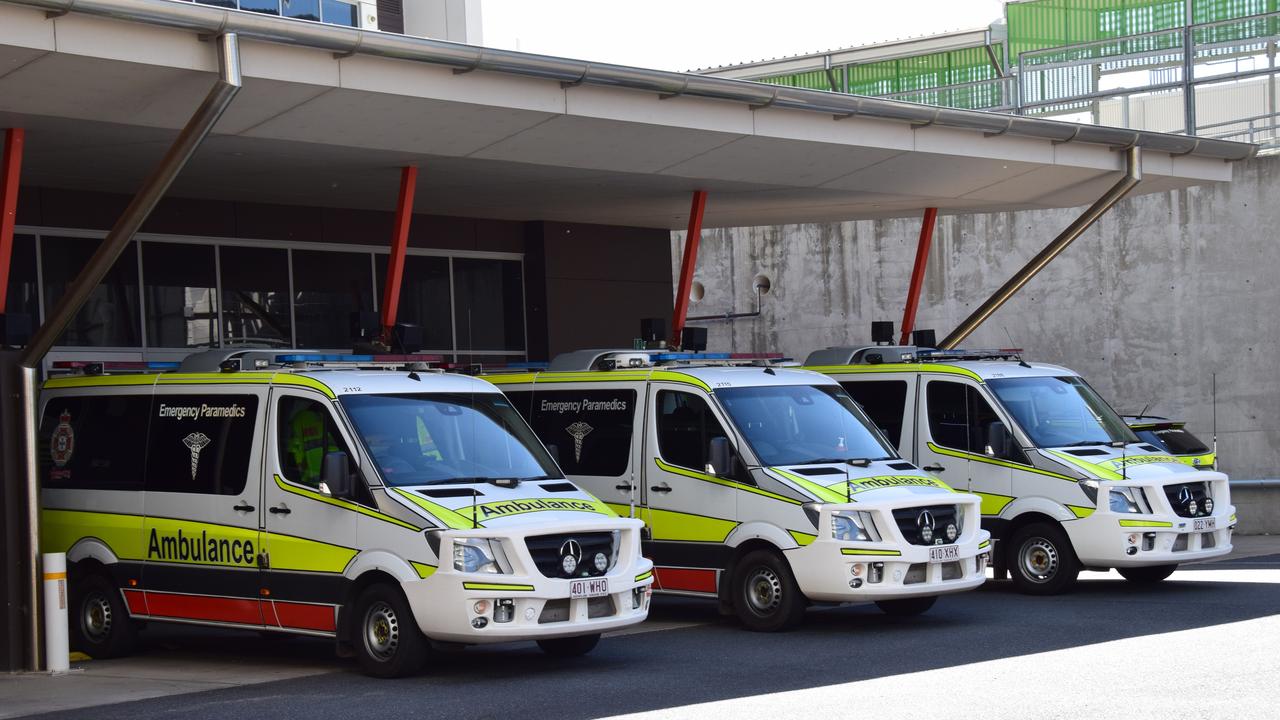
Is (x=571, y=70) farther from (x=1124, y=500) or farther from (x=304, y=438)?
(x=1124, y=500)

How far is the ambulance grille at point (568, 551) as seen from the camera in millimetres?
10984

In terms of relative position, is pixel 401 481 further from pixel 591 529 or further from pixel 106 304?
pixel 106 304

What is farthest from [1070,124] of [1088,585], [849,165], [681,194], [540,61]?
[540,61]

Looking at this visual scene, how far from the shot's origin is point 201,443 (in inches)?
487

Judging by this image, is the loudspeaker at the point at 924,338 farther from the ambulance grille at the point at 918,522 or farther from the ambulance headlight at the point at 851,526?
the ambulance headlight at the point at 851,526

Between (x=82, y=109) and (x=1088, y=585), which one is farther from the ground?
(x=82, y=109)

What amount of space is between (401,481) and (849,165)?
9.03 meters

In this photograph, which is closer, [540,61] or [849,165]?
[540,61]

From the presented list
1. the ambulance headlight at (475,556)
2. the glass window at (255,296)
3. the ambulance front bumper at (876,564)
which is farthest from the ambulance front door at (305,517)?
the glass window at (255,296)

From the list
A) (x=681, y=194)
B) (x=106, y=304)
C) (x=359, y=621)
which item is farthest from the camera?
(x=681, y=194)

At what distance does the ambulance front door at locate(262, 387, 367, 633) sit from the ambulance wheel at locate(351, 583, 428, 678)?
226mm

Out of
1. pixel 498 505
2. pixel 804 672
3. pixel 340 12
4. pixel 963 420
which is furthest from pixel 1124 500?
pixel 340 12

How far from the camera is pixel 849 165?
62.0 feet

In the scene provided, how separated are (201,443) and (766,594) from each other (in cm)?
449
